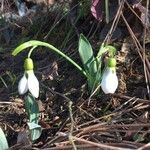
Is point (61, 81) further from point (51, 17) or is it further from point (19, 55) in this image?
point (51, 17)

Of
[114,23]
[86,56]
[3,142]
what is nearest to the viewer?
[3,142]

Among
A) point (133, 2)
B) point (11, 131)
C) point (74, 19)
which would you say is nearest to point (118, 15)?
point (133, 2)

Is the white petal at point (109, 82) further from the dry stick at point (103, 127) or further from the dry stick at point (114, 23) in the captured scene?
the dry stick at point (114, 23)

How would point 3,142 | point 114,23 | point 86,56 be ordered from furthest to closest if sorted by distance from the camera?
point 114,23 < point 86,56 < point 3,142

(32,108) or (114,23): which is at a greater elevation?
(114,23)

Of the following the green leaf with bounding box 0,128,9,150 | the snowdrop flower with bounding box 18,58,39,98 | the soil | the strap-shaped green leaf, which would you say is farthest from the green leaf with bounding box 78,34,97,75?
the green leaf with bounding box 0,128,9,150

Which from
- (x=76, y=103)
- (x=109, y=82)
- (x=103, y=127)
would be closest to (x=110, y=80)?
(x=109, y=82)

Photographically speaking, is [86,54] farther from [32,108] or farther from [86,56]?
[32,108]

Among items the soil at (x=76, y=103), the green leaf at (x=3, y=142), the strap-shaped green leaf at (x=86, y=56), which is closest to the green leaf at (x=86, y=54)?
the strap-shaped green leaf at (x=86, y=56)
